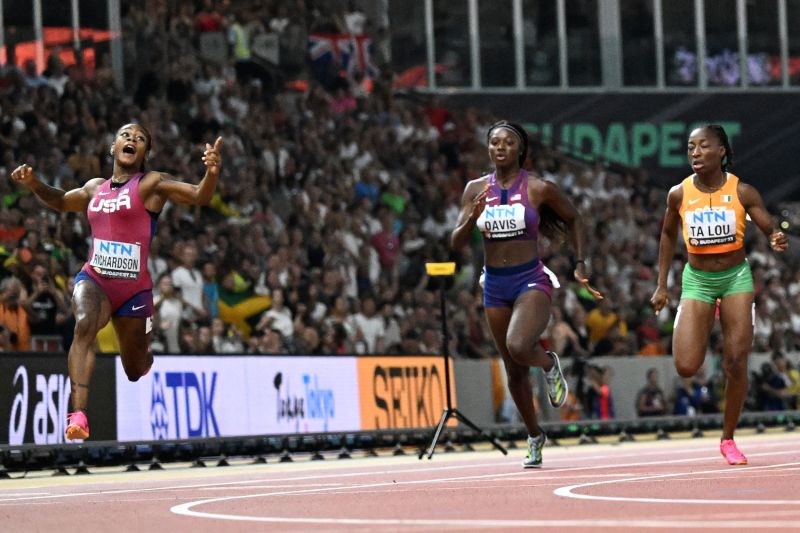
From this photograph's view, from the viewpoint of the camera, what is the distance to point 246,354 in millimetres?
17562

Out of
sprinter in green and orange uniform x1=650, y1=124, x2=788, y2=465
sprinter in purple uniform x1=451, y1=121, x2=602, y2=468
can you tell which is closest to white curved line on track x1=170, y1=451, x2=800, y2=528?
sprinter in green and orange uniform x1=650, y1=124, x2=788, y2=465

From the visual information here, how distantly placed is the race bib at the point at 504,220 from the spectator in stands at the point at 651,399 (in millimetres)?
11304

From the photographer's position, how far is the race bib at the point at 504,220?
12.3 m

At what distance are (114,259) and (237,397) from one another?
6.03 metres

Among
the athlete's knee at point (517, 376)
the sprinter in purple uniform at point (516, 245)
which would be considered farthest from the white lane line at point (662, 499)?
the athlete's knee at point (517, 376)

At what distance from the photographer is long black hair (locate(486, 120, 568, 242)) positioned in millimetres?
12593

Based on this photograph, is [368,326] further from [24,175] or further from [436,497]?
[436,497]

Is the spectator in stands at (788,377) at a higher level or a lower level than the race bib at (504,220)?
lower

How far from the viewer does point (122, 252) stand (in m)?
11.6

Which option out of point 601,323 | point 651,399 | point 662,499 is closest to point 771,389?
point 651,399

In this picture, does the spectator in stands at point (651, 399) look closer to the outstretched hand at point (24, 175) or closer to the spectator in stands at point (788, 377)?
the spectator in stands at point (788, 377)

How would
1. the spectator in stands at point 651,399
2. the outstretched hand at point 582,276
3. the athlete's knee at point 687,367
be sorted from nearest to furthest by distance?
the outstretched hand at point 582,276, the athlete's knee at point 687,367, the spectator in stands at point 651,399

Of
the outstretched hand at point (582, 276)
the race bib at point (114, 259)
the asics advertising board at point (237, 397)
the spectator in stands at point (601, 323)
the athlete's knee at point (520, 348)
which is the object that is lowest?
the asics advertising board at point (237, 397)

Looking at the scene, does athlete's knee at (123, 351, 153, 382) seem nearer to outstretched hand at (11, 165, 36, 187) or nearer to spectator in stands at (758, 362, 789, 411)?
A: outstretched hand at (11, 165, 36, 187)
